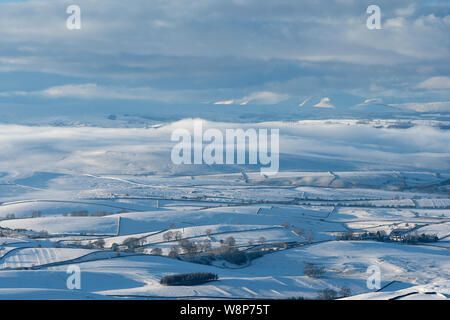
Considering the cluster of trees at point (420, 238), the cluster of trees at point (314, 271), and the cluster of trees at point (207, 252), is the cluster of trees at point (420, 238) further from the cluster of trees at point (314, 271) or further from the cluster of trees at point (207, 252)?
the cluster of trees at point (314, 271)

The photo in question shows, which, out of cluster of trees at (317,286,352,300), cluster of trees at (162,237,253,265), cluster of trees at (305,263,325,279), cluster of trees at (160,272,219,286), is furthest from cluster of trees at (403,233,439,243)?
cluster of trees at (160,272,219,286)

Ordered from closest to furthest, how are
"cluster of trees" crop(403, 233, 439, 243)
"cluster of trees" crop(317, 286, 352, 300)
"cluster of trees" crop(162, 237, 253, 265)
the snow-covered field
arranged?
1. "cluster of trees" crop(317, 286, 352, 300)
2. the snow-covered field
3. "cluster of trees" crop(162, 237, 253, 265)
4. "cluster of trees" crop(403, 233, 439, 243)

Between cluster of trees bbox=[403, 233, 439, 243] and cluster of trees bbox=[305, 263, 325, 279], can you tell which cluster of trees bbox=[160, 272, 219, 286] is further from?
cluster of trees bbox=[403, 233, 439, 243]

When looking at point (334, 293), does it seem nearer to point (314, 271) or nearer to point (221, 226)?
point (314, 271)

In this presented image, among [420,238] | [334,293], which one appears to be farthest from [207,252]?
[420,238]

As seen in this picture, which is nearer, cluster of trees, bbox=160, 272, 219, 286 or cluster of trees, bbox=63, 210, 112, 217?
cluster of trees, bbox=160, 272, 219, 286

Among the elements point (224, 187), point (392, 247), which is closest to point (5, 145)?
point (224, 187)

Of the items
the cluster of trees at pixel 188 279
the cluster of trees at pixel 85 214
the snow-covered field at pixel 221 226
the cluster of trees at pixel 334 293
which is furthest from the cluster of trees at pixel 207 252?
the cluster of trees at pixel 85 214
